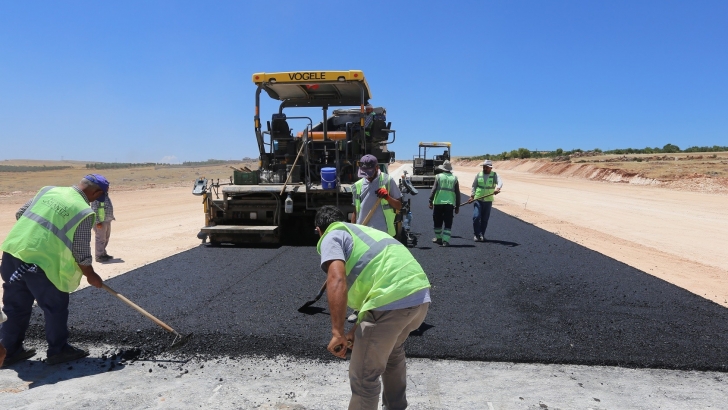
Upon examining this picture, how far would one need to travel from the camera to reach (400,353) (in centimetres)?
271

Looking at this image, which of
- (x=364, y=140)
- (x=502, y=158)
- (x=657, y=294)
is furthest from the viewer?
(x=502, y=158)

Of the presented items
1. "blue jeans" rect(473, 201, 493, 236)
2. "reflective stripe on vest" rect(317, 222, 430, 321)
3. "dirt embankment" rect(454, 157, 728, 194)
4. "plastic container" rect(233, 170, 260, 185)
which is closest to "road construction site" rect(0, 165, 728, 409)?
"reflective stripe on vest" rect(317, 222, 430, 321)

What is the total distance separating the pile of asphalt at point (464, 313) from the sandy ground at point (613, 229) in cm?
86

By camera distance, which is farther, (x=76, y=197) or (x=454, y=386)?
(x=76, y=197)

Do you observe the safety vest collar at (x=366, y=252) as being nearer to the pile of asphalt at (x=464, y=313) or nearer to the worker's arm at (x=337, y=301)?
the worker's arm at (x=337, y=301)

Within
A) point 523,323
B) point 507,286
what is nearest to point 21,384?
point 523,323

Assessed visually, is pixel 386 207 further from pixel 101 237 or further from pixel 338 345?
pixel 101 237

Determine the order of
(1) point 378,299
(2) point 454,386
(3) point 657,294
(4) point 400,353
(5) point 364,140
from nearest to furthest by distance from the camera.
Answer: (1) point 378,299
(4) point 400,353
(2) point 454,386
(3) point 657,294
(5) point 364,140

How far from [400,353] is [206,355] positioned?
5.89ft

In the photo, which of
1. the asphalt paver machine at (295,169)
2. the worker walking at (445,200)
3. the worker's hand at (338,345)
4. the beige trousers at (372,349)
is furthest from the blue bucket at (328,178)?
the worker's hand at (338,345)

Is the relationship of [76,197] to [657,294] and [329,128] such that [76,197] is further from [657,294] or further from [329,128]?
[329,128]

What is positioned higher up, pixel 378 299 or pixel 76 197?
pixel 76 197

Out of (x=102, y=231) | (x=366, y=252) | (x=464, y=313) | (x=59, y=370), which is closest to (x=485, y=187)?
(x=464, y=313)

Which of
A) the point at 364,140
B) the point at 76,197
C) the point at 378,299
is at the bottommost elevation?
the point at 378,299
